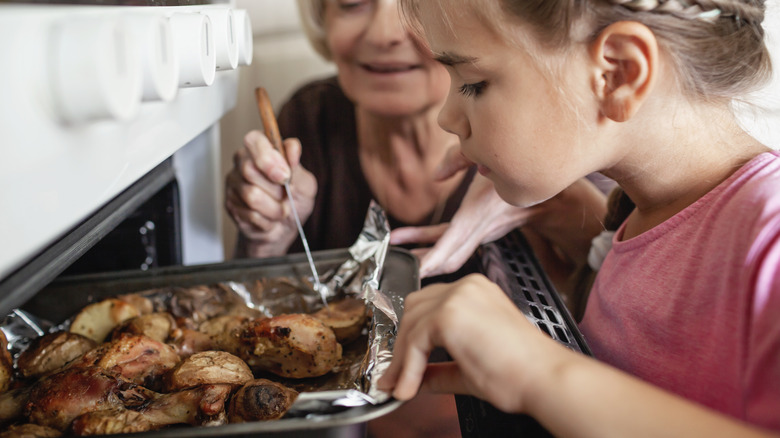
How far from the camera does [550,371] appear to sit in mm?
460

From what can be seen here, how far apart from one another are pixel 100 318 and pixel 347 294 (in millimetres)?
308

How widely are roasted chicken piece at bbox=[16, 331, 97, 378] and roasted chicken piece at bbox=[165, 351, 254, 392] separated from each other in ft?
0.41

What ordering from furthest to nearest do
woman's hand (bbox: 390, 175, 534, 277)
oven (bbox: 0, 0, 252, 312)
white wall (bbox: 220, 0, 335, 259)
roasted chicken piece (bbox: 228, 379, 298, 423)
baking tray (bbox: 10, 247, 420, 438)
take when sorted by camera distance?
white wall (bbox: 220, 0, 335, 259), woman's hand (bbox: 390, 175, 534, 277), baking tray (bbox: 10, 247, 420, 438), roasted chicken piece (bbox: 228, 379, 298, 423), oven (bbox: 0, 0, 252, 312)

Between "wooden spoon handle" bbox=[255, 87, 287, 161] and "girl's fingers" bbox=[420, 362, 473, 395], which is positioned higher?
"wooden spoon handle" bbox=[255, 87, 287, 161]

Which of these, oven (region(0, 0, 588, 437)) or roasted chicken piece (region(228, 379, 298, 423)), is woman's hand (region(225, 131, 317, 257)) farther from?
roasted chicken piece (region(228, 379, 298, 423))

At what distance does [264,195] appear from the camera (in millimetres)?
1014

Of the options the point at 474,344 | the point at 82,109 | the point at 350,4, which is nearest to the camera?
the point at 82,109

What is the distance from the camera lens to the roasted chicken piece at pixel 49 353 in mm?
646

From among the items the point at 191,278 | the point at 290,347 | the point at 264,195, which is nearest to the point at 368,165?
the point at 264,195

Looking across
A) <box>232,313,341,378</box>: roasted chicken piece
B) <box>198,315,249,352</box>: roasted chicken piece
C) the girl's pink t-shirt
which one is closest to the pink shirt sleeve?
the girl's pink t-shirt

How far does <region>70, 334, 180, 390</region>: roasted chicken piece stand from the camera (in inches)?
24.4

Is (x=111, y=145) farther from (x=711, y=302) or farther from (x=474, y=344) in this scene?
(x=711, y=302)

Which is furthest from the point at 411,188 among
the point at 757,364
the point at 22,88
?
the point at 22,88

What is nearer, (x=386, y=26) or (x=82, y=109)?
(x=82, y=109)
